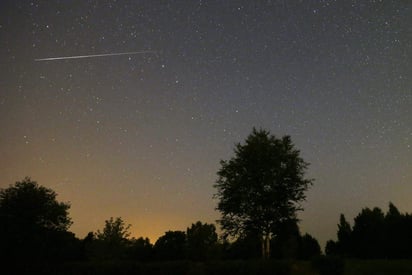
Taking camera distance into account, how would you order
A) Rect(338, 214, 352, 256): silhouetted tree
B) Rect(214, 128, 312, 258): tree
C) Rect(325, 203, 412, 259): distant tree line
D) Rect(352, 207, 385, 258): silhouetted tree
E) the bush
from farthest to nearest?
Rect(338, 214, 352, 256): silhouetted tree, Rect(352, 207, 385, 258): silhouetted tree, Rect(325, 203, 412, 259): distant tree line, Rect(214, 128, 312, 258): tree, the bush

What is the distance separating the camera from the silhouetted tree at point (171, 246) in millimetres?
71375

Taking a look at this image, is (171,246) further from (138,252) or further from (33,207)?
(33,207)

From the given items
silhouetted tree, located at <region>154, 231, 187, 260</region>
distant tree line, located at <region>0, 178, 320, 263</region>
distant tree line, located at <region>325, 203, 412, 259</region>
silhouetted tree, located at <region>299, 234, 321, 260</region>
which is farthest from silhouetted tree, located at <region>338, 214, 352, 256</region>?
silhouetted tree, located at <region>154, 231, 187, 260</region>

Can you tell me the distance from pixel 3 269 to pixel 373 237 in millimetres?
45199

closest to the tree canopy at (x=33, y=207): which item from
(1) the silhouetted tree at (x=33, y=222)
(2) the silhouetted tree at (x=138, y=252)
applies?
(1) the silhouetted tree at (x=33, y=222)

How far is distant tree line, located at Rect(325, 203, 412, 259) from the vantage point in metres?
49.0

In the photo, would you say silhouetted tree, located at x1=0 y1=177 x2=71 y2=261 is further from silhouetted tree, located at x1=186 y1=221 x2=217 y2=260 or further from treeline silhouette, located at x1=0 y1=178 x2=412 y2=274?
silhouetted tree, located at x1=186 y1=221 x2=217 y2=260

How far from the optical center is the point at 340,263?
70.3 ft

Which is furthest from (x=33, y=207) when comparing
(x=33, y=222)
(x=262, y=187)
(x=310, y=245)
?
(x=310, y=245)

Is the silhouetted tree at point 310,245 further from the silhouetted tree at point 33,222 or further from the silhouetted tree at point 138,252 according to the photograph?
the silhouetted tree at point 33,222

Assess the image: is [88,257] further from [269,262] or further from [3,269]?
[269,262]

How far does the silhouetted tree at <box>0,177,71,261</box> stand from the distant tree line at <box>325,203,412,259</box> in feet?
104

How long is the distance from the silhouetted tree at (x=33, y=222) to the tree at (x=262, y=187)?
20581 mm

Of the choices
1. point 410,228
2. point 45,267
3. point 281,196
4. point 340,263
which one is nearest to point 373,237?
point 410,228
